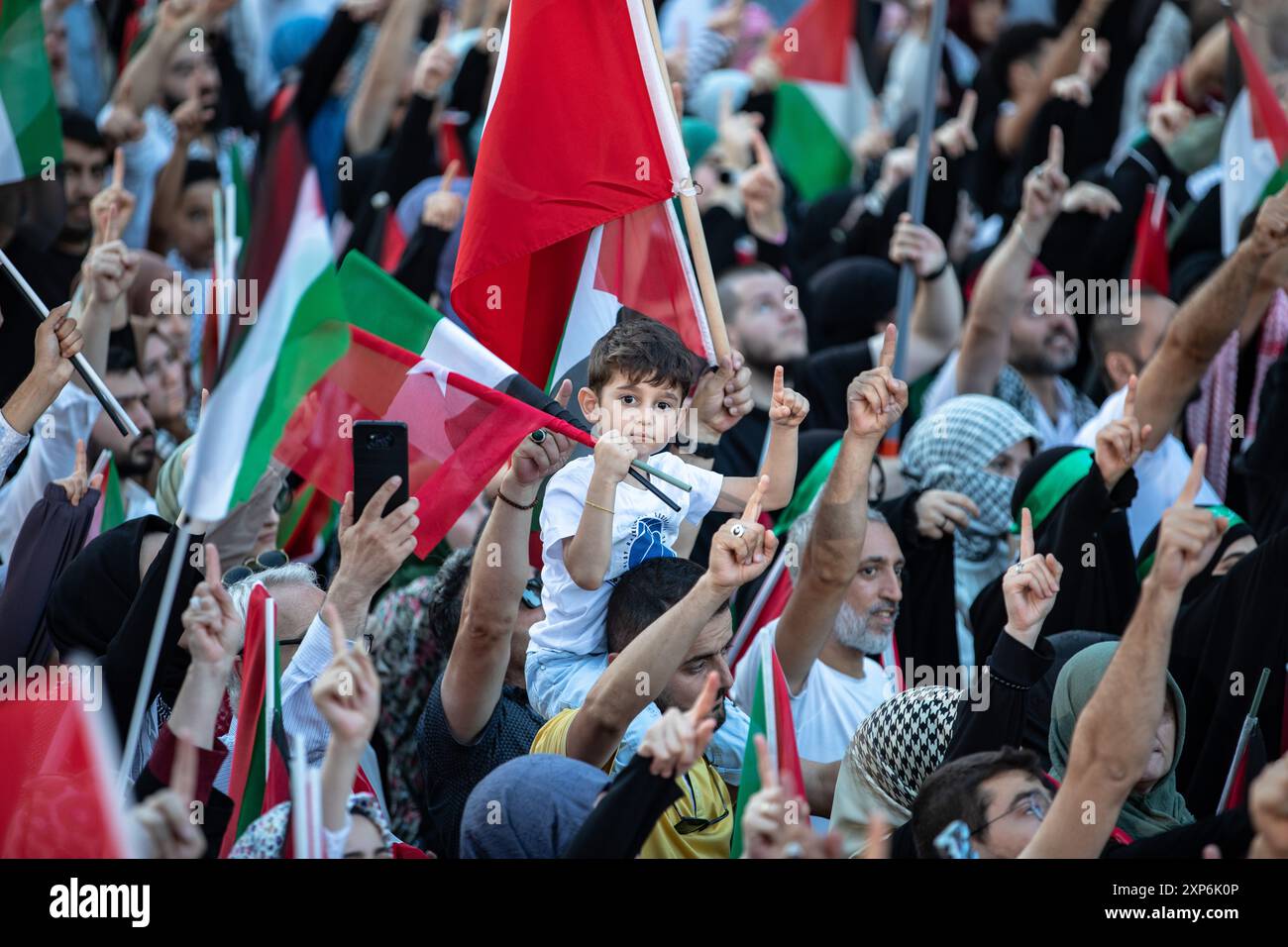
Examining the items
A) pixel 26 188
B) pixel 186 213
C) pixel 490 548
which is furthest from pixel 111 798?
pixel 186 213

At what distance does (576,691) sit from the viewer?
14.4 feet

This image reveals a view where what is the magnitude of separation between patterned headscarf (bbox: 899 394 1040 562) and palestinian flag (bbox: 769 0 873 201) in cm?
340

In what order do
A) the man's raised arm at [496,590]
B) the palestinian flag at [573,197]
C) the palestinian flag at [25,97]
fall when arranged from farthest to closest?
the palestinian flag at [25,97] → the palestinian flag at [573,197] → the man's raised arm at [496,590]

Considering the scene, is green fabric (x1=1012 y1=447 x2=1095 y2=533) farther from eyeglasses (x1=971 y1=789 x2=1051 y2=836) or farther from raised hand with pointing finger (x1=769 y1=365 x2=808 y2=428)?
eyeglasses (x1=971 y1=789 x2=1051 y2=836)

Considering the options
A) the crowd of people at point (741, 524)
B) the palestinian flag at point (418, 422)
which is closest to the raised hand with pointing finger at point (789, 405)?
the crowd of people at point (741, 524)

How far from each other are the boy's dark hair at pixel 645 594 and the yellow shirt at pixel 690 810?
0.24 metres

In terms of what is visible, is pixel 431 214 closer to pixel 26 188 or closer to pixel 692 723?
pixel 26 188

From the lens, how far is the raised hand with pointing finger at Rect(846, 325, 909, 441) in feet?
14.3

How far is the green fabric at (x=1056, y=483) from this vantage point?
5469 mm

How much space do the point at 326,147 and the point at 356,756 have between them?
6.42 m

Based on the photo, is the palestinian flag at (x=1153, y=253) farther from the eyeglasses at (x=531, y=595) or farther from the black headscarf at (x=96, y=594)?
the black headscarf at (x=96, y=594)

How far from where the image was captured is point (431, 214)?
711 cm

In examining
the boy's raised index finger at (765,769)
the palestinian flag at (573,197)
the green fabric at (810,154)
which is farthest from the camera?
the green fabric at (810,154)

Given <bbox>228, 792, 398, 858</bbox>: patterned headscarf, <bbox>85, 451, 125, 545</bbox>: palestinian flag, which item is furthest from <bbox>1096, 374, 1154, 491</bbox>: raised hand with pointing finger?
<bbox>85, 451, 125, 545</bbox>: palestinian flag
